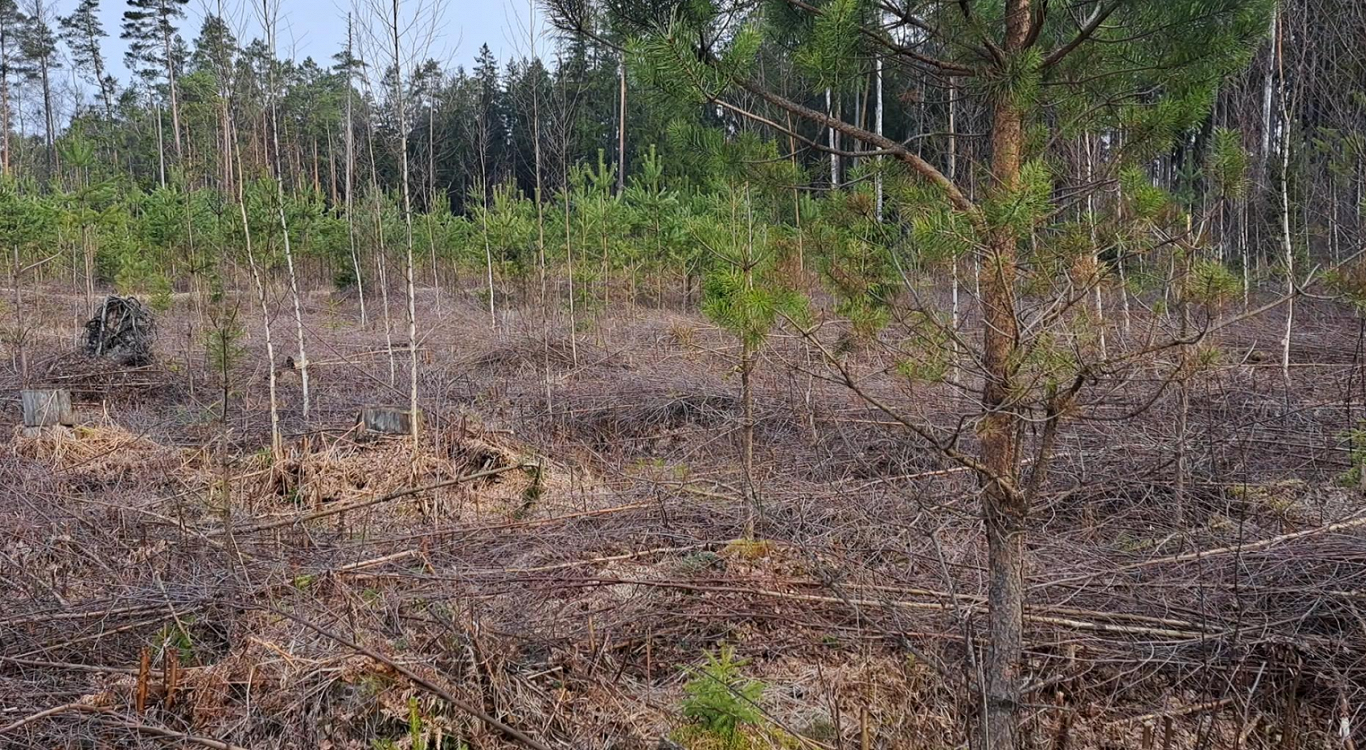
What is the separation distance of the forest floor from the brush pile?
8.18ft

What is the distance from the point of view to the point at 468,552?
467cm

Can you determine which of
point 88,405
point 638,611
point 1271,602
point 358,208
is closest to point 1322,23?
point 1271,602

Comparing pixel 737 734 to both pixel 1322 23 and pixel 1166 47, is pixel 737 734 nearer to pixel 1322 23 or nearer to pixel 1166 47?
pixel 1166 47

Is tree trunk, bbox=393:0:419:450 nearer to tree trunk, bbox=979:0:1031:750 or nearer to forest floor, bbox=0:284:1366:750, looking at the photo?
forest floor, bbox=0:284:1366:750

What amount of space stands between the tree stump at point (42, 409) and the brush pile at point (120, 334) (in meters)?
3.22

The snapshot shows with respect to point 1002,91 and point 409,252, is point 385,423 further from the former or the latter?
point 1002,91

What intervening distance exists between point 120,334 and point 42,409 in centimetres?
Answer: 348

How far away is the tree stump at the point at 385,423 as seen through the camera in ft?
21.9

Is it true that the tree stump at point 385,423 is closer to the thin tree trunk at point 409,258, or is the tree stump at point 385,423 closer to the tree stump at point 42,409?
the thin tree trunk at point 409,258

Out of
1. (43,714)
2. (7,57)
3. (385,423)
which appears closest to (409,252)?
(385,423)

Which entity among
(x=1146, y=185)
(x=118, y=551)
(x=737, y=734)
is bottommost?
(x=737, y=734)

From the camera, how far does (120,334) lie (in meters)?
10.1

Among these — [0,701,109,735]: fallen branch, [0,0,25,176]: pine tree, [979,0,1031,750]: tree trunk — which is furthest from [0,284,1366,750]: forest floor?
[0,0,25,176]: pine tree

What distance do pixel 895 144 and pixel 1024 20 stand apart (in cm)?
56
